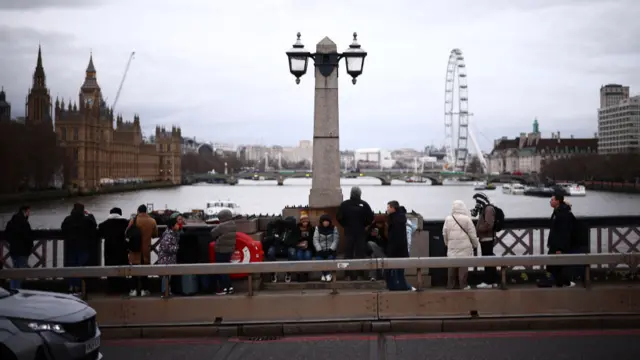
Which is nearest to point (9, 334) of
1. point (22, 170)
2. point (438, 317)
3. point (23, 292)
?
point (23, 292)

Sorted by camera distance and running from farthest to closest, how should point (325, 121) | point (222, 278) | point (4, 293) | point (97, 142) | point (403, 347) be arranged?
point (97, 142) < point (325, 121) < point (222, 278) < point (403, 347) < point (4, 293)

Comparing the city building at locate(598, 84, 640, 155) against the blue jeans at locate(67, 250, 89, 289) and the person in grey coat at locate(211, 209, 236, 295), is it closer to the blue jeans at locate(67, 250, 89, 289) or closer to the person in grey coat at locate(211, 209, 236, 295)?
the person in grey coat at locate(211, 209, 236, 295)

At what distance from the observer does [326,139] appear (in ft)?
41.3

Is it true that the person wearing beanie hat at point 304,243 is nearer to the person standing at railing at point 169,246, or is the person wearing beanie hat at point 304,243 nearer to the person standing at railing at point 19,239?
the person standing at railing at point 169,246

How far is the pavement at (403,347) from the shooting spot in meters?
7.60

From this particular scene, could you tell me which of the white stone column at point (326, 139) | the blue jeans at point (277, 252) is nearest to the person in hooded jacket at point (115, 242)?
the blue jeans at point (277, 252)

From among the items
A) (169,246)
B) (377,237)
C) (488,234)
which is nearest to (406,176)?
(377,237)

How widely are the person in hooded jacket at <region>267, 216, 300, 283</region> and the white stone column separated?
175cm

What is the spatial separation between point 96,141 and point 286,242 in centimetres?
14327

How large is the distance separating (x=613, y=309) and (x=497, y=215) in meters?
2.24

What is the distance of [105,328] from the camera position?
341 inches

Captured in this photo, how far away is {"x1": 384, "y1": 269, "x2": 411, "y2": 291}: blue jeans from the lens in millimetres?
9500

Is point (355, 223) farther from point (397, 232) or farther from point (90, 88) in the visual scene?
point (90, 88)

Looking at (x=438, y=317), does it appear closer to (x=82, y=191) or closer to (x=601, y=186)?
(x=82, y=191)
